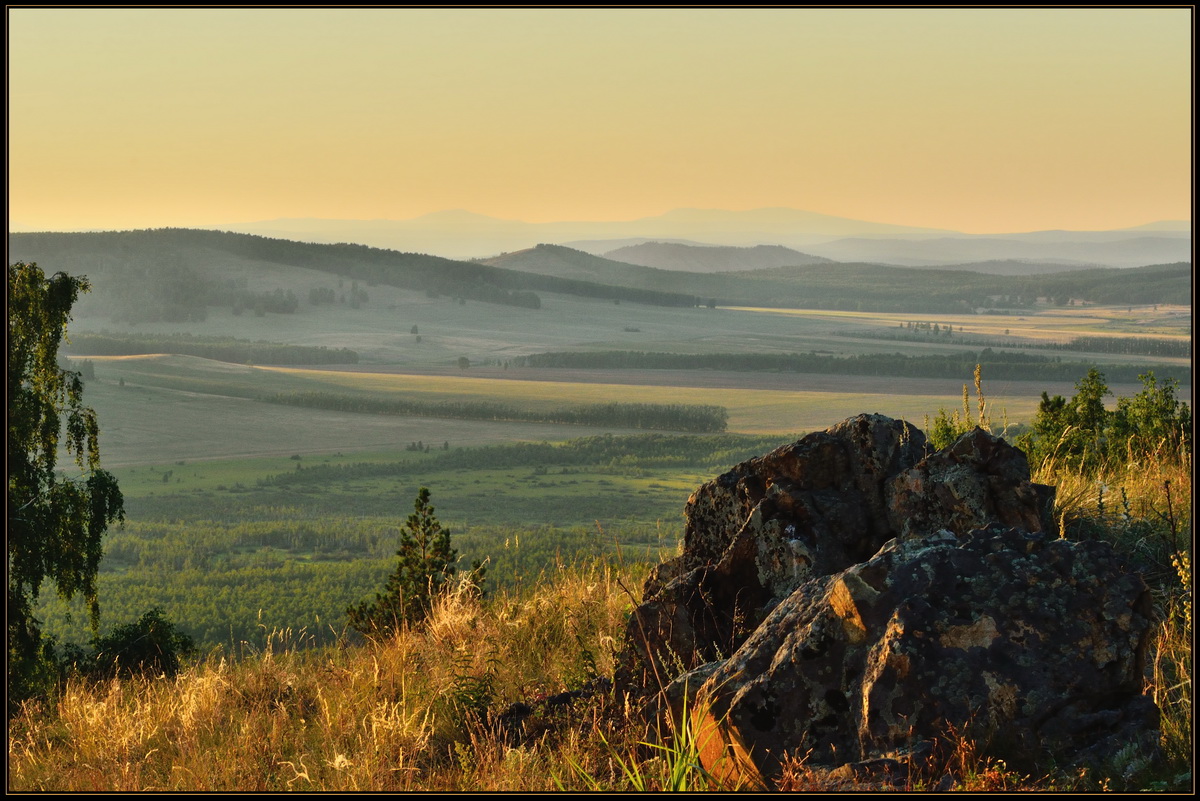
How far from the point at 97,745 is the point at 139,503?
80.6 meters

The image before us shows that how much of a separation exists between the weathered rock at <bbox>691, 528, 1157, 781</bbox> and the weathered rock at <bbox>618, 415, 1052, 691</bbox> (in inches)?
40.4

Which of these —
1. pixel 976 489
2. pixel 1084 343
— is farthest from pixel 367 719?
pixel 1084 343

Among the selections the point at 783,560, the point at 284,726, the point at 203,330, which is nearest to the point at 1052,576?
the point at 783,560

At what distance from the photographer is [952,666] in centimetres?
351

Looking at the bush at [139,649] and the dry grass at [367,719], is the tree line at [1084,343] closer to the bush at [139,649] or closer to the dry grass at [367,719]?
the bush at [139,649]

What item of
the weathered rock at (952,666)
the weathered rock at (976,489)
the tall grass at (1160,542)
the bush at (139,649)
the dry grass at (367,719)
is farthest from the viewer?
the bush at (139,649)

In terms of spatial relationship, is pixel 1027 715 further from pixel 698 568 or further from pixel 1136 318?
pixel 1136 318

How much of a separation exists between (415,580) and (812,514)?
481cm

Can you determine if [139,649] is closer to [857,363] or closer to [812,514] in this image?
[812,514]

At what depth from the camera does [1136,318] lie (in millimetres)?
135125

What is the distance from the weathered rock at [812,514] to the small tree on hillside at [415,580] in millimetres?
3426

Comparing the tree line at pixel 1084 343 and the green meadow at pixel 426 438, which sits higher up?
the tree line at pixel 1084 343

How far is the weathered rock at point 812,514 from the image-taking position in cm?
504

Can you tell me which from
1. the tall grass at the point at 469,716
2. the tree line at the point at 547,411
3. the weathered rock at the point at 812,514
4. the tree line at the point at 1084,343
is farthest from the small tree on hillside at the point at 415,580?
the tree line at the point at 1084,343
